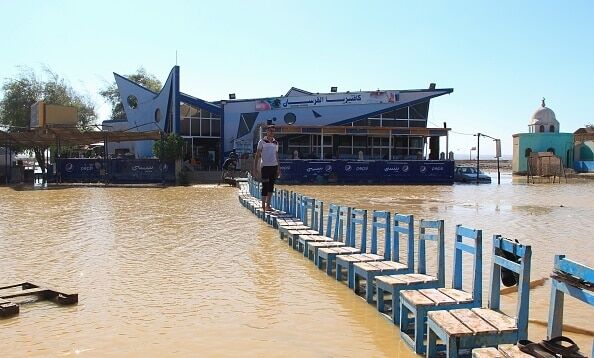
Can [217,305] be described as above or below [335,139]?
below

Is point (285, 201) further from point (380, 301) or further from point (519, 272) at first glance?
point (519, 272)

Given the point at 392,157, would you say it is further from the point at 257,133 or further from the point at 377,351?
the point at 377,351

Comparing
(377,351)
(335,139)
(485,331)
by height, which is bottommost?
(377,351)

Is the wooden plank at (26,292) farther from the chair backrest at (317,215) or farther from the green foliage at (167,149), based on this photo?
the green foliage at (167,149)

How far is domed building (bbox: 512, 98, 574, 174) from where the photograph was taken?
5700 cm

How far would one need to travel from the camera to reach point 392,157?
Result: 42.4 metres

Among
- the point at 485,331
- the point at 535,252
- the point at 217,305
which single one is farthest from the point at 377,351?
the point at 535,252

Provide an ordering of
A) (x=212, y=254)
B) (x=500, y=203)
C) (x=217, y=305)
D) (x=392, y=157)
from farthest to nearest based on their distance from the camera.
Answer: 1. (x=392, y=157)
2. (x=500, y=203)
3. (x=212, y=254)
4. (x=217, y=305)

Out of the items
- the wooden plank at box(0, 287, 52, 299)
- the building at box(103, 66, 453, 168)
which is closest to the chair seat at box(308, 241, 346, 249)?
the wooden plank at box(0, 287, 52, 299)

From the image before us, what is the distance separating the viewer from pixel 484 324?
4.18m

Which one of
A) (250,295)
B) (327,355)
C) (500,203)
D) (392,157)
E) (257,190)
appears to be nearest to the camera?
(327,355)

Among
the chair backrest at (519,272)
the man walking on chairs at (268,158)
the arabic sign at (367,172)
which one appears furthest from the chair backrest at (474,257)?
the arabic sign at (367,172)

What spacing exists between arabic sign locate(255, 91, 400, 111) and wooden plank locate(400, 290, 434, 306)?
1551 inches

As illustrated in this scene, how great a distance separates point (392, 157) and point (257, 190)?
24952 mm
